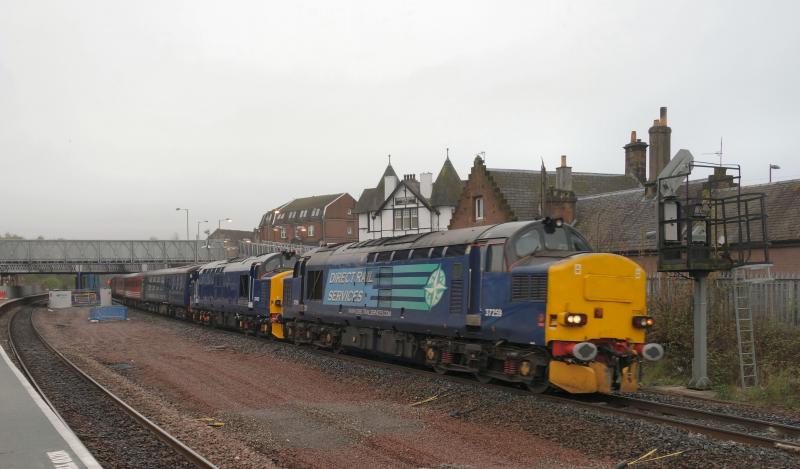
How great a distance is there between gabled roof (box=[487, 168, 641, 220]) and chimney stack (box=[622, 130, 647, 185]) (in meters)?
0.41

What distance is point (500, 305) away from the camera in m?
12.9

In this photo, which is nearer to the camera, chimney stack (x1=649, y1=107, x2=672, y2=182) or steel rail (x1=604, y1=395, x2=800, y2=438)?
steel rail (x1=604, y1=395, x2=800, y2=438)

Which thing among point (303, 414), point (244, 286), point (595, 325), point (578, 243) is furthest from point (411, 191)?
point (595, 325)

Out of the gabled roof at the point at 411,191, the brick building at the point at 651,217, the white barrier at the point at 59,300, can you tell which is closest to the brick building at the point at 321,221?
the gabled roof at the point at 411,191

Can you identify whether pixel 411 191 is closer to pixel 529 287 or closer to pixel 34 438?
pixel 529 287

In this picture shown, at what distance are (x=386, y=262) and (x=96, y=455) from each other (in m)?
9.22

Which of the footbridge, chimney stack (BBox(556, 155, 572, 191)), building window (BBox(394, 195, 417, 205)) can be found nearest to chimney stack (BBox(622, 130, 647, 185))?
chimney stack (BBox(556, 155, 572, 191))

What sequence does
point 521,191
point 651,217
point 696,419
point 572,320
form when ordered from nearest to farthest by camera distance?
point 696,419 → point 572,320 → point 651,217 → point 521,191

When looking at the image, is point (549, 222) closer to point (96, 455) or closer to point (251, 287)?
point (96, 455)

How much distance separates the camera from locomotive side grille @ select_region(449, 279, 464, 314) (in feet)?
46.1

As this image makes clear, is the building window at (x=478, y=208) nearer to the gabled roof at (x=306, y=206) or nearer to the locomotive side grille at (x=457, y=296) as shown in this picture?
the locomotive side grille at (x=457, y=296)

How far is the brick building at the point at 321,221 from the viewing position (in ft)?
340

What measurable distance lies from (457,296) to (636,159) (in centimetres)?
3048

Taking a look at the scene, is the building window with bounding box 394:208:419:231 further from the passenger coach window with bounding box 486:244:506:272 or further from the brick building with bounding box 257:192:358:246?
the passenger coach window with bounding box 486:244:506:272
